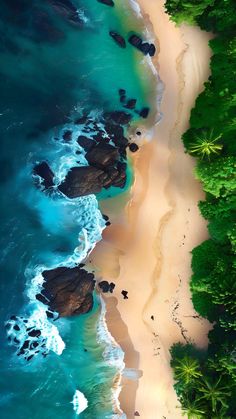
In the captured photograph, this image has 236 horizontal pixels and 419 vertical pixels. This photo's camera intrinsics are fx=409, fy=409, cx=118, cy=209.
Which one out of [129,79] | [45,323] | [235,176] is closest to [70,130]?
[129,79]

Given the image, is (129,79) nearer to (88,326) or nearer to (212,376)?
(88,326)

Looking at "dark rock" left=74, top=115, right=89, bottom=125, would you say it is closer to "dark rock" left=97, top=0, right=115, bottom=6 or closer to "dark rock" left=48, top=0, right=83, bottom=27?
"dark rock" left=48, top=0, right=83, bottom=27

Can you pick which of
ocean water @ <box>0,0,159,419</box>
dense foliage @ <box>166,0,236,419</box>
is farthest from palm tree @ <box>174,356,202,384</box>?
ocean water @ <box>0,0,159,419</box>

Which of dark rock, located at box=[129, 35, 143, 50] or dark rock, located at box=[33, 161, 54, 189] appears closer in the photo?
dark rock, located at box=[33, 161, 54, 189]

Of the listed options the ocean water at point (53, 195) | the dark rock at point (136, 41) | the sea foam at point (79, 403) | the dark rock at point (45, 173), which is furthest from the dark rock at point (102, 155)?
the sea foam at point (79, 403)

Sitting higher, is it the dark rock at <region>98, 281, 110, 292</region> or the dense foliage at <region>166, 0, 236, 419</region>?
the dense foliage at <region>166, 0, 236, 419</region>

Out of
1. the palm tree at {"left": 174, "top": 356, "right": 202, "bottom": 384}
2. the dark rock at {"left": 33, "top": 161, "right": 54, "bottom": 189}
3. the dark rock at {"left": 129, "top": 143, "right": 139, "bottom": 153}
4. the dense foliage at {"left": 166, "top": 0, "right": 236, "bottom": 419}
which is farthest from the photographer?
the dark rock at {"left": 129, "top": 143, "right": 139, "bottom": 153}
